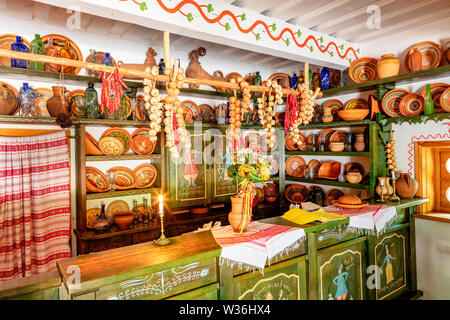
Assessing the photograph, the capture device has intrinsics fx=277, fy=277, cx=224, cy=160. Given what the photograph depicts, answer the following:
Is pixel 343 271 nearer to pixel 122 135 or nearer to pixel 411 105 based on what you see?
pixel 411 105

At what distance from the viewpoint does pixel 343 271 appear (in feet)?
7.54

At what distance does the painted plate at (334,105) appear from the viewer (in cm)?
359

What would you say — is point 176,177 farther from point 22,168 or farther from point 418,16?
point 418,16

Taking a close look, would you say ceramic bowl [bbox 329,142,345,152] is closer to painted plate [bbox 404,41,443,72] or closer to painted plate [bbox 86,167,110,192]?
painted plate [bbox 404,41,443,72]

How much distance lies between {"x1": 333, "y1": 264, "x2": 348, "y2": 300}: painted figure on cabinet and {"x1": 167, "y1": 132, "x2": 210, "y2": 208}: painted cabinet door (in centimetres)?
170

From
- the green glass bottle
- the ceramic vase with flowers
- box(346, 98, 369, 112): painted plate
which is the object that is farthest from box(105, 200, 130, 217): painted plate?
the green glass bottle

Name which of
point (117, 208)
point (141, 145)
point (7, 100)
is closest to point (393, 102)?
point (141, 145)

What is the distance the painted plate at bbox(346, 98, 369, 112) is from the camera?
11.1 feet

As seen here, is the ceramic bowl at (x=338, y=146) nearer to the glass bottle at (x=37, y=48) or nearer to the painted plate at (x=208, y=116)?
the painted plate at (x=208, y=116)

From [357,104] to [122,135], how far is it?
9.33 ft
